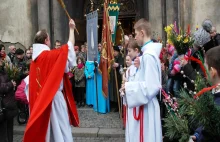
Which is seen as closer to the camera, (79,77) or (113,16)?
(113,16)

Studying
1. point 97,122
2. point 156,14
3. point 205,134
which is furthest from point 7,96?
point 156,14

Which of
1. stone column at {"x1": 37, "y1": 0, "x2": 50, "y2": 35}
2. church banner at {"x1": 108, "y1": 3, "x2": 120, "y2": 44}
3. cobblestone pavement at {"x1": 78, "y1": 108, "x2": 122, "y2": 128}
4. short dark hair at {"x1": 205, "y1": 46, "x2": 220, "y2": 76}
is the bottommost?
cobblestone pavement at {"x1": 78, "y1": 108, "x2": 122, "y2": 128}

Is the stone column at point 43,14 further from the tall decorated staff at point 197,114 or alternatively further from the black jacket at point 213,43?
the tall decorated staff at point 197,114

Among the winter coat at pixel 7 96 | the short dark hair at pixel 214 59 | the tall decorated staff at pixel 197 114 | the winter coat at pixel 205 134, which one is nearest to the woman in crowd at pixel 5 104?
the winter coat at pixel 7 96

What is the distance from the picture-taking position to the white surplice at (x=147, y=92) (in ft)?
13.7

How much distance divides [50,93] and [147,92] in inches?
59.7

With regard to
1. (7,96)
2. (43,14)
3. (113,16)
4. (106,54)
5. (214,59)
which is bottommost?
(7,96)

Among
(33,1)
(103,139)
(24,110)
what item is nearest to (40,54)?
(103,139)

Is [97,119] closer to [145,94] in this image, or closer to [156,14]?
[156,14]

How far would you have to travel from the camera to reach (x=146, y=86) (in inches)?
164

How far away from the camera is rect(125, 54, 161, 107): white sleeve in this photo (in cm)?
416

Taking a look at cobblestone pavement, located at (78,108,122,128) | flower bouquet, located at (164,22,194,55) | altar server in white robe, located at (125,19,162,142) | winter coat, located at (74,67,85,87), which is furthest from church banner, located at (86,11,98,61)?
winter coat, located at (74,67,85,87)

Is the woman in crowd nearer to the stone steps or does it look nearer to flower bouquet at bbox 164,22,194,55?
the stone steps

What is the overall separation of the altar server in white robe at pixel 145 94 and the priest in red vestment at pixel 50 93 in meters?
1.12
